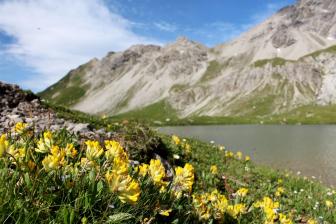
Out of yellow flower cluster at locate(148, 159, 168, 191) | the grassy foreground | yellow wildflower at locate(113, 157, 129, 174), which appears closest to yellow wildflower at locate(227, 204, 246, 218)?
the grassy foreground

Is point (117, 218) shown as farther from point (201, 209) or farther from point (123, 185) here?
point (201, 209)

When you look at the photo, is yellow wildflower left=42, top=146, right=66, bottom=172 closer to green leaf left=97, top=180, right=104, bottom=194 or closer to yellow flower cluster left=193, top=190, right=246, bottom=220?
green leaf left=97, top=180, right=104, bottom=194

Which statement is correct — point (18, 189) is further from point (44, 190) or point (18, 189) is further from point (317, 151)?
point (317, 151)

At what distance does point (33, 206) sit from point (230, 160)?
47.5 ft

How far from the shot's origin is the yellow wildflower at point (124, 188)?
109 inches

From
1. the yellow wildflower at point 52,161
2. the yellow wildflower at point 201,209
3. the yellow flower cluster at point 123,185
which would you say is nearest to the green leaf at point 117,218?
the yellow flower cluster at point 123,185

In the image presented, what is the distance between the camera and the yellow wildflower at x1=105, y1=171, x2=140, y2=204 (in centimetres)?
277

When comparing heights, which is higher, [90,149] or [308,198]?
[90,149]

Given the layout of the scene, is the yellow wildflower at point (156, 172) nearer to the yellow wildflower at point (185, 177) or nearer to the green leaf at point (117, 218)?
the yellow wildflower at point (185, 177)

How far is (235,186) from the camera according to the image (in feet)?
37.5

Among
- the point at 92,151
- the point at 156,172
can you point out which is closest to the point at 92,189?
the point at 92,151

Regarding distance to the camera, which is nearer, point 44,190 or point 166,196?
point 44,190

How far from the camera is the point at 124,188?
282 centimetres

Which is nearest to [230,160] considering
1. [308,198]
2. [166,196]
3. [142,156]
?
[308,198]
